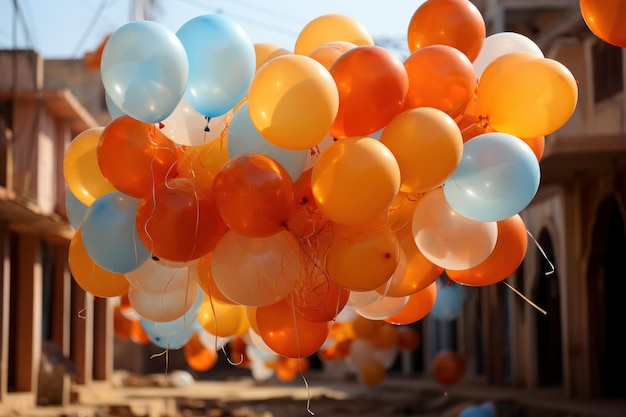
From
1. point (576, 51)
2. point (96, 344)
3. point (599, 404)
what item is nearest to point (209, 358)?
point (599, 404)

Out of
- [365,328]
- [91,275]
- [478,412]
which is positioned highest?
[91,275]

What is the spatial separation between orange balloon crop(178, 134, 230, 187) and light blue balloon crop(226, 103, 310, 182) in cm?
22

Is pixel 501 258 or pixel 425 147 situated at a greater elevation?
pixel 425 147

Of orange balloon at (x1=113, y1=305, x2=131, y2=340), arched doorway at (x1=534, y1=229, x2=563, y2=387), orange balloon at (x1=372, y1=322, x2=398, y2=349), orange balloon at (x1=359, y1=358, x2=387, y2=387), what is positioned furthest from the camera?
arched doorway at (x1=534, y1=229, x2=563, y2=387)

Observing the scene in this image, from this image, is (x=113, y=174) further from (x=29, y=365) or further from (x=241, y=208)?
(x=29, y=365)

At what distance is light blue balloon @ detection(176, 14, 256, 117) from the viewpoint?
5.04 m

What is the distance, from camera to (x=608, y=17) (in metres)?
4.96

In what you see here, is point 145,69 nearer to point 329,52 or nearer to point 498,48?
point 329,52

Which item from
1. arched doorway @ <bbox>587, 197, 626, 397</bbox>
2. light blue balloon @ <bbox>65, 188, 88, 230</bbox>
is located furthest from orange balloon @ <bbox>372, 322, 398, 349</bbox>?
light blue balloon @ <bbox>65, 188, 88, 230</bbox>

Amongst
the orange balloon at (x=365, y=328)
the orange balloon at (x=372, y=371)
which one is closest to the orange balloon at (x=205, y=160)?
the orange balloon at (x=365, y=328)

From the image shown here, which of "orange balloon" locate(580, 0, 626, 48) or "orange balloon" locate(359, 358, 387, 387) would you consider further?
"orange balloon" locate(359, 358, 387, 387)

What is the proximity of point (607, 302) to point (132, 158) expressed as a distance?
1308 cm

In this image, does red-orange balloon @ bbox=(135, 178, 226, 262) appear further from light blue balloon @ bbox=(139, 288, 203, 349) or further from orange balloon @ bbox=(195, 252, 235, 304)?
light blue balloon @ bbox=(139, 288, 203, 349)

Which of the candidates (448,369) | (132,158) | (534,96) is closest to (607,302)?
(448,369)
